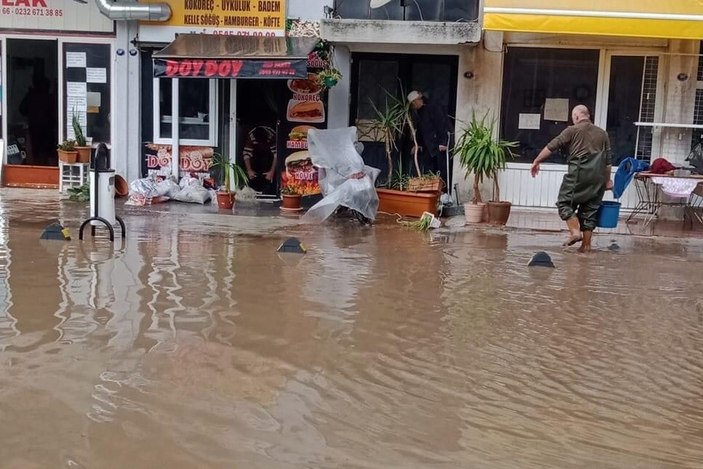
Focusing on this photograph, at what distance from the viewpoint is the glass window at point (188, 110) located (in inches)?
524

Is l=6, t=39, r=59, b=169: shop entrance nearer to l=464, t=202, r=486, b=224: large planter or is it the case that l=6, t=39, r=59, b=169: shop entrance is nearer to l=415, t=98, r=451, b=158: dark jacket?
l=415, t=98, r=451, b=158: dark jacket

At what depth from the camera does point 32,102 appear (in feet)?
45.0

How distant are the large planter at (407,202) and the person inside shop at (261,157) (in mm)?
2167

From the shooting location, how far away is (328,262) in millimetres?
8734

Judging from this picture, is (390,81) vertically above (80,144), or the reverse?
(390,81)

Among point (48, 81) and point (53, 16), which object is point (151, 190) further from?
point (53, 16)

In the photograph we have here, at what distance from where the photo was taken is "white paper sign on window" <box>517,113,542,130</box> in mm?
12969

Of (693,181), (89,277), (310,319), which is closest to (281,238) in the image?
(89,277)

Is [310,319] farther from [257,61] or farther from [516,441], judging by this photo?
[257,61]

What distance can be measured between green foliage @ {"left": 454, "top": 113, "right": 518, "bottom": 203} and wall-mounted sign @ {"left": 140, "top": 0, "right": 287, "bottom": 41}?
11.1ft

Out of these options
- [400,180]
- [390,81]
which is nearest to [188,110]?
[390,81]

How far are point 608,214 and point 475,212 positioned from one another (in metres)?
2.16

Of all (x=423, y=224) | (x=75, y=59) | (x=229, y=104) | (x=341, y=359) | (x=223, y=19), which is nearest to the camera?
(x=341, y=359)

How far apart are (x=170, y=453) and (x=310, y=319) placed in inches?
99.2
